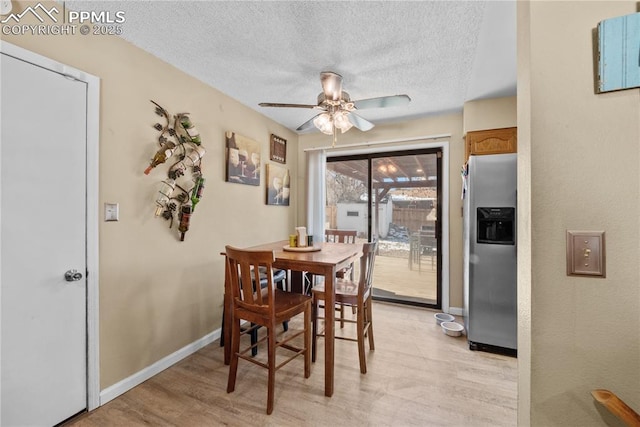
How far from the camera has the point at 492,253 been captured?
2.43 meters

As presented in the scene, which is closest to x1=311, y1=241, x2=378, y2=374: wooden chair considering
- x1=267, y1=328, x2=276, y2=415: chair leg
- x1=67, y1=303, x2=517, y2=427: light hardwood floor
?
x1=67, y1=303, x2=517, y2=427: light hardwood floor

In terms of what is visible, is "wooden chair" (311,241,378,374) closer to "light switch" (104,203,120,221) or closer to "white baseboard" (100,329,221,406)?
"white baseboard" (100,329,221,406)

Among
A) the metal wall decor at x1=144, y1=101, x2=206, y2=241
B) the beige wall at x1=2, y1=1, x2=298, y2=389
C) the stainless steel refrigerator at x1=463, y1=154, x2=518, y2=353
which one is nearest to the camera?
the beige wall at x1=2, y1=1, x2=298, y2=389

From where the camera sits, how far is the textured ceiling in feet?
5.26

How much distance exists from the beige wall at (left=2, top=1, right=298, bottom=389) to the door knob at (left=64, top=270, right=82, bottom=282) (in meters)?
0.13

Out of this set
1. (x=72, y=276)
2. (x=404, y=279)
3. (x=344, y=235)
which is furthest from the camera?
(x=404, y=279)

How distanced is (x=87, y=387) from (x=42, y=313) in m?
0.59

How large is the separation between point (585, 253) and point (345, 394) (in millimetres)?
1699

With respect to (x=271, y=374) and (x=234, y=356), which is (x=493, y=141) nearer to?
(x=271, y=374)

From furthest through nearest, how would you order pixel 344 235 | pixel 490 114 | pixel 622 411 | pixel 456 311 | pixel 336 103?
1. pixel 344 235
2. pixel 456 311
3. pixel 490 114
4. pixel 336 103
5. pixel 622 411

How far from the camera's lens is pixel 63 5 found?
158cm

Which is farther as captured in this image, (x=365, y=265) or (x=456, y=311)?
(x=456, y=311)

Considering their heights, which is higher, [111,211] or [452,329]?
[111,211]

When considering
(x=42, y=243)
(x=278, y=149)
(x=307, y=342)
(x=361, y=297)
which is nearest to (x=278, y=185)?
(x=278, y=149)
